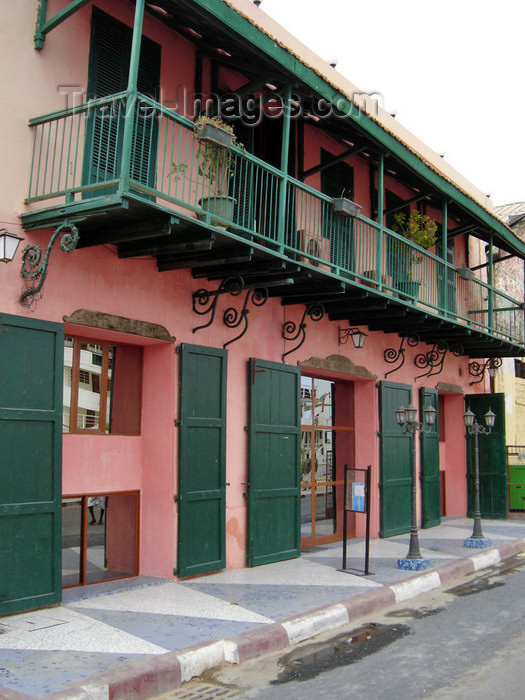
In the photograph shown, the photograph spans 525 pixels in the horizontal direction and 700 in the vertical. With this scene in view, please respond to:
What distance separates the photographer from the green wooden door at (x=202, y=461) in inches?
331

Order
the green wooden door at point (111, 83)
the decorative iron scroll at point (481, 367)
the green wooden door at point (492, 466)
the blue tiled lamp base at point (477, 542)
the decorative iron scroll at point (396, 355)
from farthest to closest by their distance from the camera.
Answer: the decorative iron scroll at point (481, 367) < the green wooden door at point (492, 466) < the decorative iron scroll at point (396, 355) < the blue tiled lamp base at point (477, 542) < the green wooden door at point (111, 83)

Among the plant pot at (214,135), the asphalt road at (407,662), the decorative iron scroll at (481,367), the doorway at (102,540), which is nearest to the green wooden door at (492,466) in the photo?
the decorative iron scroll at (481,367)

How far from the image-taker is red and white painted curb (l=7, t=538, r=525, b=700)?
4.86m

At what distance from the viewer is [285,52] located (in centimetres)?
830

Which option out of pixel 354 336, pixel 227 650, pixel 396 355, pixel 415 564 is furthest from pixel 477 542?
pixel 227 650

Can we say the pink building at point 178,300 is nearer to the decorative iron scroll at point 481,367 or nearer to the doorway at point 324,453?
the doorway at point 324,453

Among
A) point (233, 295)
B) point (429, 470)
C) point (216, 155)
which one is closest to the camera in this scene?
point (216, 155)

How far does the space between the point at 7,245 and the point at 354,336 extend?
6847mm

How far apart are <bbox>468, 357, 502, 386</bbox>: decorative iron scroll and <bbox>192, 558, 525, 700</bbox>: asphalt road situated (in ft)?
31.4

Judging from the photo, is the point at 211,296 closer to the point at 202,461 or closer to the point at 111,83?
the point at 202,461

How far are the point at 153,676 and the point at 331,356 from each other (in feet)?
23.6

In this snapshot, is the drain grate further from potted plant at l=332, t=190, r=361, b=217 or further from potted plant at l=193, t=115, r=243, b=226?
potted plant at l=332, t=190, r=361, b=217

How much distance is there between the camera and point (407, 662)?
5.79 metres

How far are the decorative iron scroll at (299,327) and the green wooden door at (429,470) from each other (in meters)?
4.32
